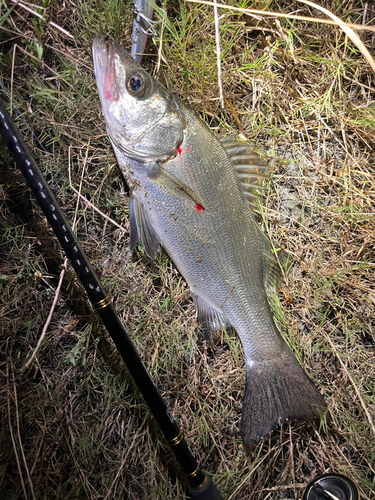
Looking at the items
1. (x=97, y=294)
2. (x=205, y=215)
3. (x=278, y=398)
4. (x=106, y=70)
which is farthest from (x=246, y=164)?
(x=278, y=398)

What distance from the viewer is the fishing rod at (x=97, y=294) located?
5.82 ft

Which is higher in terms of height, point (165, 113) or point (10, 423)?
point (165, 113)

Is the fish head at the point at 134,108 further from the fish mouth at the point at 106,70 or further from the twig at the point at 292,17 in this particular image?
the twig at the point at 292,17

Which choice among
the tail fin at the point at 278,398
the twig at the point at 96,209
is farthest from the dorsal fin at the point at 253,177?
the twig at the point at 96,209

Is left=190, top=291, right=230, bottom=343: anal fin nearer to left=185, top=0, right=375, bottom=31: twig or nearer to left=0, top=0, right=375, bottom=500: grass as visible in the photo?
left=0, top=0, right=375, bottom=500: grass

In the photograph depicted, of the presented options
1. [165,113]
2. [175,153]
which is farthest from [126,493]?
[165,113]

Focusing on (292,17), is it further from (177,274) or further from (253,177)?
(177,274)

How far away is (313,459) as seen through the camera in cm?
230

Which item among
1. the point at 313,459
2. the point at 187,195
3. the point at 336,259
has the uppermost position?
the point at 187,195

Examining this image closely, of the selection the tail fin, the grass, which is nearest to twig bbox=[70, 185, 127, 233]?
the grass

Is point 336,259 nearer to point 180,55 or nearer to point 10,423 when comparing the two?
point 180,55

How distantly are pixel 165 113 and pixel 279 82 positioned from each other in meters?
0.87

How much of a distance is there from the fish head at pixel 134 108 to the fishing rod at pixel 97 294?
0.46 metres

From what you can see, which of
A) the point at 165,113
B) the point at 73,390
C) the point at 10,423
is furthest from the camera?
the point at 73,390
